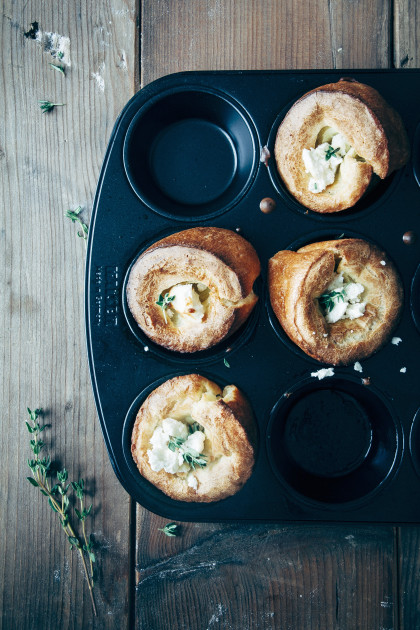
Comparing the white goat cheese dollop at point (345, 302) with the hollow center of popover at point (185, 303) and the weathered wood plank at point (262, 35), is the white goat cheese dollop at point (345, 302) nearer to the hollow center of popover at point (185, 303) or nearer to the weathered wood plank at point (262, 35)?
the hollow center of popover at point (185, 303)

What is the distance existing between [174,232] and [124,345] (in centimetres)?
59

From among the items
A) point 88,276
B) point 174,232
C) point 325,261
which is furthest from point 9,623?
point 325,261

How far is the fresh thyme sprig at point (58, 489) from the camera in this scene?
8.46 ft

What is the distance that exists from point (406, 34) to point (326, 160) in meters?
1.00

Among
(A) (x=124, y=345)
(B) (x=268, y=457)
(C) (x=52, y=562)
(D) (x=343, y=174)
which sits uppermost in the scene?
(D) (x=343, y=174)

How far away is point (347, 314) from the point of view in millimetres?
2195

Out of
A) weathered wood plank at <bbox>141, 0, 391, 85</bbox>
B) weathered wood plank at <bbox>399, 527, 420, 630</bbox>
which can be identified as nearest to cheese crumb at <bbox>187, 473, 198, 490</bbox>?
weathered wood plank at <bbox>399, 527, 420, 630</bbox>

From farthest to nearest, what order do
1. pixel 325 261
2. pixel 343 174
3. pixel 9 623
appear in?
pixel 9 623 < pixel 343 174 < pixel 325 261

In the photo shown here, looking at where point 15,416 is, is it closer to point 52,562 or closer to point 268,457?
point 52,562

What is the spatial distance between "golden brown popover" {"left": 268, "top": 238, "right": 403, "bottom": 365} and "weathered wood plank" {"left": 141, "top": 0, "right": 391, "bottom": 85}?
114 cm

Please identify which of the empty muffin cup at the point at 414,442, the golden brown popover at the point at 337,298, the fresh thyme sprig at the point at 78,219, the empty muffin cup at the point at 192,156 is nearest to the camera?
the golden brown popover at the point at 337,298

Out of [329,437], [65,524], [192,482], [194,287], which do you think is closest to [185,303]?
[194,287]

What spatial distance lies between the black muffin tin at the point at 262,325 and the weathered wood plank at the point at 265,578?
40 cm

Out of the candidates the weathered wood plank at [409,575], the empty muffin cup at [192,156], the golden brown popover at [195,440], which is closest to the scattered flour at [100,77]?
the empty muffin cup at [192,156]
